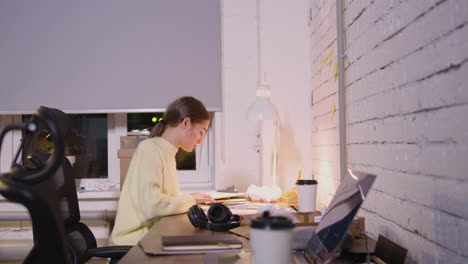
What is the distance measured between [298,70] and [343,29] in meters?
1.16

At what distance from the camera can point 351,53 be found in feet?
5.79

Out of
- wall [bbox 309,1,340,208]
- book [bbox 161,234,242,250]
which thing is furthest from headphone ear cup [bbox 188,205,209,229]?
wall [bbox 309,1,340,208]

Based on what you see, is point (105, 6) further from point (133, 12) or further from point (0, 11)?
point (0, 11)

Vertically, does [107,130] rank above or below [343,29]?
below

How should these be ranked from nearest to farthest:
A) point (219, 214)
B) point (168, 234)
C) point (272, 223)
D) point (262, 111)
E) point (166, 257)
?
point (272, 223)
point (166, 257)
point (168, 234)
point (219, 214)
point (262, 111)

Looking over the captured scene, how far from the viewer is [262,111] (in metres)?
2.48

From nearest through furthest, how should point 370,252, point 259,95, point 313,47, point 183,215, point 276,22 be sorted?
point 370,252
point 183,215
point 259,95
point 313,47
point 276,22

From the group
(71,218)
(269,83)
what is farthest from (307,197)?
(269,83)

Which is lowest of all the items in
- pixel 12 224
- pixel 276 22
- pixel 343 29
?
pixel 12 224

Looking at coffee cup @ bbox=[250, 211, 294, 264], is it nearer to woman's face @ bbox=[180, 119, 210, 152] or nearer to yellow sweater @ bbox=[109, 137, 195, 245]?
yellow sweater @ bbox=[109, 137, 195, 245]

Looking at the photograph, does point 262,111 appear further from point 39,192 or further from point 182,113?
point 39,192

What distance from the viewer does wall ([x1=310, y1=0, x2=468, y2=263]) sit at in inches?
36.8

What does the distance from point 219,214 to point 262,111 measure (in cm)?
99

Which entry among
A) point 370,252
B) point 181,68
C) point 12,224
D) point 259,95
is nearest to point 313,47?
point 259,95
